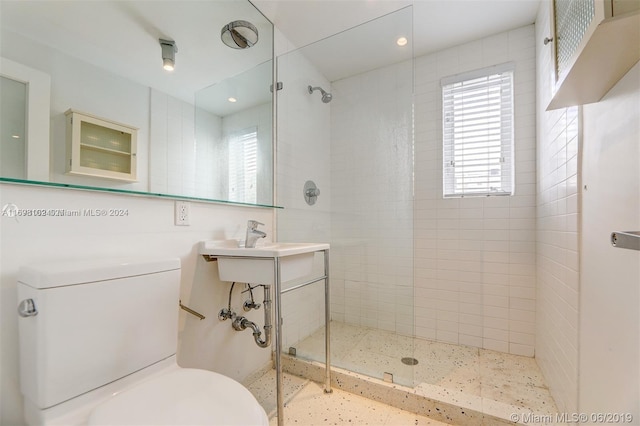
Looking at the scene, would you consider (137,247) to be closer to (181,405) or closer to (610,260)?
(181,405)

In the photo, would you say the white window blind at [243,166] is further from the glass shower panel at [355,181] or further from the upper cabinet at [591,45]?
the upper cabinet at [591,45]

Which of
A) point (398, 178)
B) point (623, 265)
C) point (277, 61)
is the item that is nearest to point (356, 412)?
point (623, 265)

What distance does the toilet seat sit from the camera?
0.66 metres

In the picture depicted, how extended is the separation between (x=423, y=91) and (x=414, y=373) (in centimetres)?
207

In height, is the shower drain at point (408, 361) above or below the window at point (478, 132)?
below

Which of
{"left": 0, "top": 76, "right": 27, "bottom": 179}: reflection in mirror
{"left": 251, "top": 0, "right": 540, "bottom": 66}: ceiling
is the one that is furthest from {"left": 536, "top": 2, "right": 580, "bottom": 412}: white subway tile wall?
{"left": 0, "top": 76, "right": 27, "bottom": 179}: reflection in mirror

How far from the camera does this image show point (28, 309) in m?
0.68

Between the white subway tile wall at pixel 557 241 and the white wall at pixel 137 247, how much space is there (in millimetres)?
1559

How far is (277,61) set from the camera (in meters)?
1.96

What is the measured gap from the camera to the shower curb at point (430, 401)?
124 centimetres

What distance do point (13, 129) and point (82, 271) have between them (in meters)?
0.48

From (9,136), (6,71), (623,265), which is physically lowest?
(623,265)

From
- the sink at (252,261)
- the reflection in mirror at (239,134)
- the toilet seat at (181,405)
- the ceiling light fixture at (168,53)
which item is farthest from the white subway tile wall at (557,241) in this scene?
the ceiling light fixture at (168,53)

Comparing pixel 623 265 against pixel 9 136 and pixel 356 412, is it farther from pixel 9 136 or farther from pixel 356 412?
pixel 9 136
